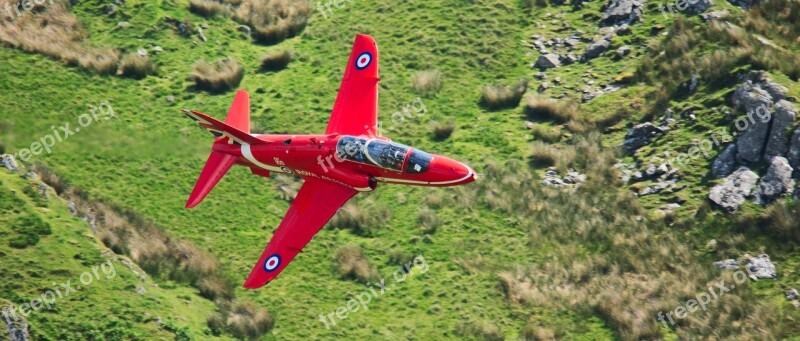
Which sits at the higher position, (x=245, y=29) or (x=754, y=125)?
(x=754, y=125)

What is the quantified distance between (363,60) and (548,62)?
10.3 metres

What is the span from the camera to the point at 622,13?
125 ft

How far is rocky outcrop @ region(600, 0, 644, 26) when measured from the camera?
37844 mm

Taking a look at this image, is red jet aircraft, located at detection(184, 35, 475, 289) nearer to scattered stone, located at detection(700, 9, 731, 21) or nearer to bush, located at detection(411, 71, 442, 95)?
bush, located at detection(411, 71, 442, 95)

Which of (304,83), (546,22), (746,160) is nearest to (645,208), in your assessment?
(746,160)

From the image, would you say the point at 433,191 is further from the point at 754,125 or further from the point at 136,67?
the point at 136,67

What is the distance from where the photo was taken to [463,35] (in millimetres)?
39188

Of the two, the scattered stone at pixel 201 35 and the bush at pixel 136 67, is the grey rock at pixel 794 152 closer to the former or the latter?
the scattered stone at pixel 201 35

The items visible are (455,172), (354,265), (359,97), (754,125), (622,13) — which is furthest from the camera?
(622,13)

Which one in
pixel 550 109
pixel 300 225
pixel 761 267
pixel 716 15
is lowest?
pixel 761 267

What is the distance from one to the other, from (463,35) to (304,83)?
664 centimetres

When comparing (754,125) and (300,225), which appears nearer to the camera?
(300,225)

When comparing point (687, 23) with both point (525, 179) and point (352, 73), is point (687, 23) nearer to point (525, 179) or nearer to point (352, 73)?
point (525, 179)

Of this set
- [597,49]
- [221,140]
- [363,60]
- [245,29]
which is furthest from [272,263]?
[597,49]
